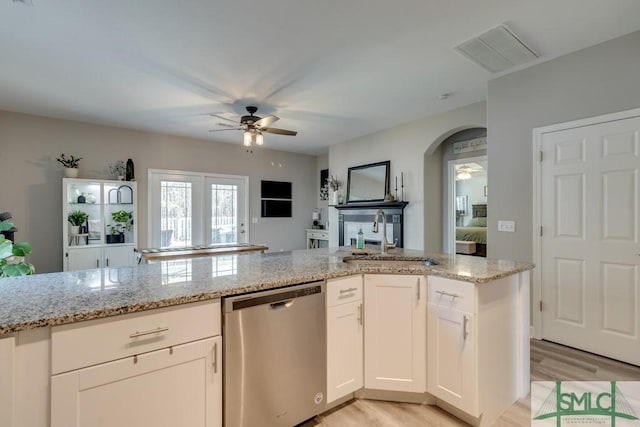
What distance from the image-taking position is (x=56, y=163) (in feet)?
14.8

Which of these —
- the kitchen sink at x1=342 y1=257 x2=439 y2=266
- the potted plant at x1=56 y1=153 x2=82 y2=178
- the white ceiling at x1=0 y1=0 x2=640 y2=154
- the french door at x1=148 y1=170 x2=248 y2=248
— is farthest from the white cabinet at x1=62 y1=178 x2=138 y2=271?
the kitchen sink at x1=342 y1=257 x2=439 y2=266

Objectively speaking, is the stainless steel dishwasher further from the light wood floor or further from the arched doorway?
the arched doorway

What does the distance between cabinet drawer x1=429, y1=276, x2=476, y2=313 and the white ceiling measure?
6.16 feet

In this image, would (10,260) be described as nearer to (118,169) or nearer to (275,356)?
(275,356)

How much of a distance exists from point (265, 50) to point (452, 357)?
2761 mm

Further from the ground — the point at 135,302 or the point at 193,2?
the point at 193,2

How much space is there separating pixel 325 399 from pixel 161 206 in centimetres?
475

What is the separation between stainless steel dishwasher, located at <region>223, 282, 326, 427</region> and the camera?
57.8 inches

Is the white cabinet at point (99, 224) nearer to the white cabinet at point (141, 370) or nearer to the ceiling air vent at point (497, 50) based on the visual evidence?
the white cabinet at point (141, 370)

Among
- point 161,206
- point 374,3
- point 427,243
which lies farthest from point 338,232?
point 374,3

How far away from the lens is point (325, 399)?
1829 mm

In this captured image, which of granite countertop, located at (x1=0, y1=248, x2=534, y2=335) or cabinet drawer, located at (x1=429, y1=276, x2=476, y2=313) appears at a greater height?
granite countertop, located at (x1=0, y1=248, x2=534, y2=335)

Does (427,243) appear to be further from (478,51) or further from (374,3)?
(374,3)

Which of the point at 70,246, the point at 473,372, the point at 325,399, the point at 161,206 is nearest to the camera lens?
the point at 473,372
